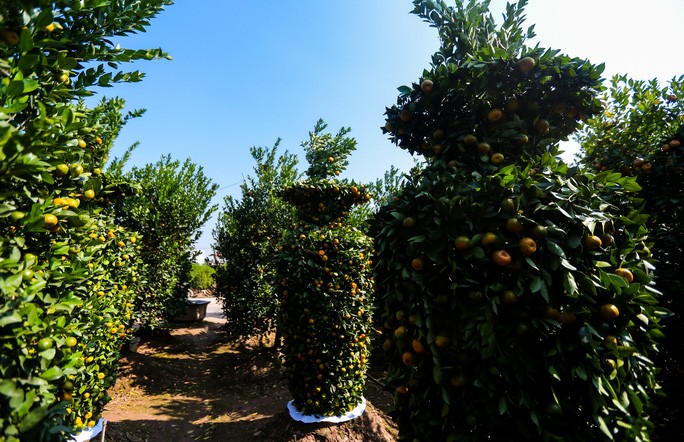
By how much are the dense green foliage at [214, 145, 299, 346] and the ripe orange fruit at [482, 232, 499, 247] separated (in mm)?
7967

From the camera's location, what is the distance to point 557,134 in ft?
9.49

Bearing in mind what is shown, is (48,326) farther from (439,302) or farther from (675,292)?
(675,292)

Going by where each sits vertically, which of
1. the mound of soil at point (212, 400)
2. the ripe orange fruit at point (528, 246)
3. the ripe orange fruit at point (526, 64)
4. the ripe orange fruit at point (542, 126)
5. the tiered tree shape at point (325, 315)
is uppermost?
the ripe orange fruit at point (526, 64)

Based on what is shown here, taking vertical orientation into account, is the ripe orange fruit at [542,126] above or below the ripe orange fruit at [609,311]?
above

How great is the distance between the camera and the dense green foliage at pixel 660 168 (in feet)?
12.4

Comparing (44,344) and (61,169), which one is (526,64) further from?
(44,344)

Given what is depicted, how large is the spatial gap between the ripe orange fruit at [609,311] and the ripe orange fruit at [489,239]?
78cm

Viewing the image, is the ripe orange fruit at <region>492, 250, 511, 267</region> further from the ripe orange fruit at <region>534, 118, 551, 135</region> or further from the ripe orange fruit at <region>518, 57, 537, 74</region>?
the ripe orange fruit at <region>518, 57, 537, 74</region>

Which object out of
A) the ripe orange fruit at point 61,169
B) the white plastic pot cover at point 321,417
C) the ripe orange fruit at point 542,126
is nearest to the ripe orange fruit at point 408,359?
the ripe orange fruit at point 542,126

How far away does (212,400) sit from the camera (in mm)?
7500

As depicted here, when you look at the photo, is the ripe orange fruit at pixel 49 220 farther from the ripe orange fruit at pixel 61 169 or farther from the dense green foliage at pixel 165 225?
the dense green foliage at pixel 165 225

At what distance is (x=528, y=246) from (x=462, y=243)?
397 millimetres

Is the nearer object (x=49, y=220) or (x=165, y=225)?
(x=49, y=220)

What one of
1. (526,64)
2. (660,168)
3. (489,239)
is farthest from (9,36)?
(660,168)
